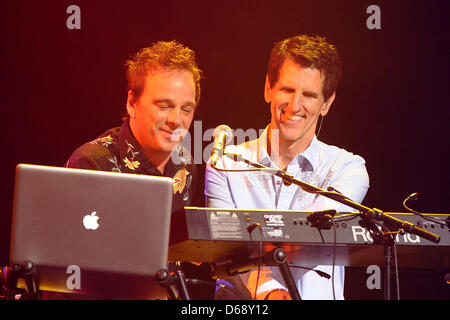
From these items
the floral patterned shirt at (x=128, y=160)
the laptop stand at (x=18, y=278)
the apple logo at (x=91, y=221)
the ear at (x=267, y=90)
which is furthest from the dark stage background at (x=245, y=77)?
the apple logo at (x=91, y=221)

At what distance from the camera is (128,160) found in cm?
347

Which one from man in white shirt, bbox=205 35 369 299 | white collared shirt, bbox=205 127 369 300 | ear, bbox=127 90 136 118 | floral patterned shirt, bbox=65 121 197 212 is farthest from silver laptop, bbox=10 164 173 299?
ear, bbox=127 90 136 118

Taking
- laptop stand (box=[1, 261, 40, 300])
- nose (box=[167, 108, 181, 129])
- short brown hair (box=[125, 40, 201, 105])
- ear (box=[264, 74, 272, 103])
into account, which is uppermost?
short brown hair (box=[125, 40, 201, 105])

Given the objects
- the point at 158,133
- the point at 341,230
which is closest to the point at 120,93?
the point at 158,133

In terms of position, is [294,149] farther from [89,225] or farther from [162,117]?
[89,225]

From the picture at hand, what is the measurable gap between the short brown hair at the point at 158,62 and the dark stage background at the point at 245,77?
0.08 metres

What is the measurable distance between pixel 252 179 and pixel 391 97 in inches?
50.8

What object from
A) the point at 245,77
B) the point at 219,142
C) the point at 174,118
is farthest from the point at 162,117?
the point at 219,142

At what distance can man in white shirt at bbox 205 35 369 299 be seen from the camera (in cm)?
355

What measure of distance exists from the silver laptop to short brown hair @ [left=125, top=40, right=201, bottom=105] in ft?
5.76

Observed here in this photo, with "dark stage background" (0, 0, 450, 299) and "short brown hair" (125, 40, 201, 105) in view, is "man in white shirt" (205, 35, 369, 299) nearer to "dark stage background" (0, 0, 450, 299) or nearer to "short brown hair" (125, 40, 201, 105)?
"dark stage background" (0, 0, 450, 299)
